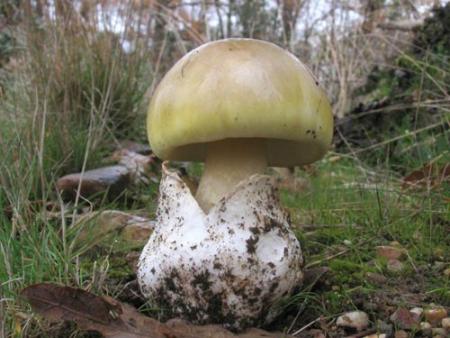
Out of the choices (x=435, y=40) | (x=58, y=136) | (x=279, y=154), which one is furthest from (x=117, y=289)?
(x=435, y=40)

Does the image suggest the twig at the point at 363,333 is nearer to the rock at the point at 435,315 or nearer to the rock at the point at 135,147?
the rock at the point at 435,315

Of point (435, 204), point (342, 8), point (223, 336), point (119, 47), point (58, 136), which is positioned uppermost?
point (342, 8)

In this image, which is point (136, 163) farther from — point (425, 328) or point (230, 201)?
point (425, 328)

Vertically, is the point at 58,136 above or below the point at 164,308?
above

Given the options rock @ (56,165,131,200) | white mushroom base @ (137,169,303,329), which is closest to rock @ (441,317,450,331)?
white mushroom base @ (137,169,303,329)

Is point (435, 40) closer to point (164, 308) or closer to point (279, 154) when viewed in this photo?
point (279, 154)

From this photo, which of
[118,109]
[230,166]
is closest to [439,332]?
[230,166]
